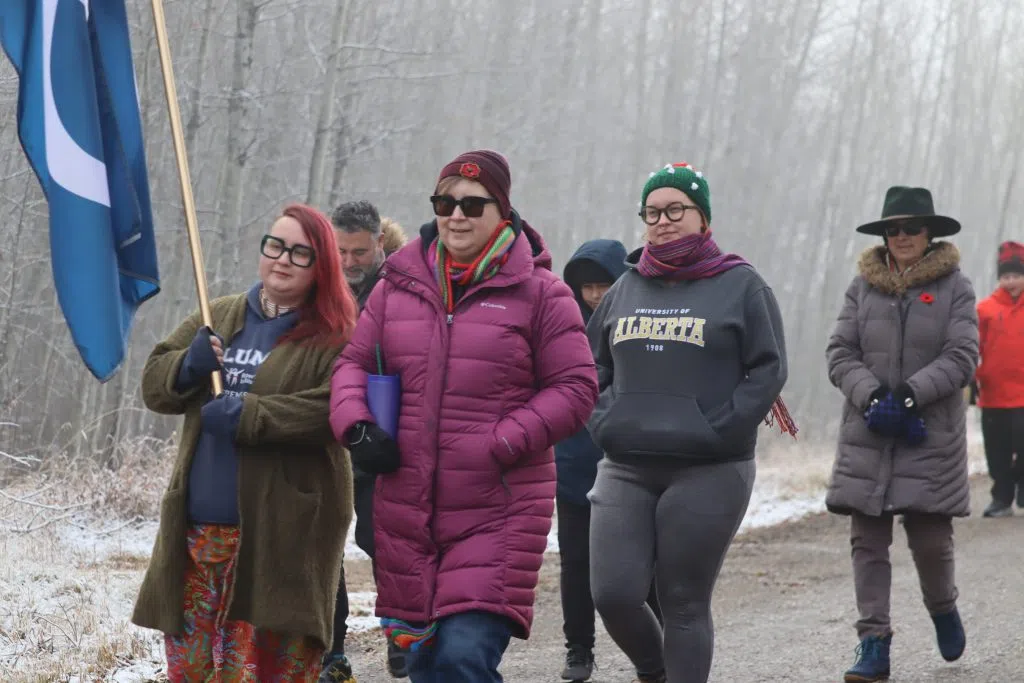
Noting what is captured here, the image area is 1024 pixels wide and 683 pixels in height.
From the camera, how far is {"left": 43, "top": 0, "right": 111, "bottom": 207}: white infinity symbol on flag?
5.00 meters

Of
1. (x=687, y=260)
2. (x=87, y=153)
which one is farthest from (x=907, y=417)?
(x=87, y=153)

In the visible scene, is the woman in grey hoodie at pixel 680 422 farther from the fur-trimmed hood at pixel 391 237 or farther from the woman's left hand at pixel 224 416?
the fur-trimmed hood at pixel 391 237

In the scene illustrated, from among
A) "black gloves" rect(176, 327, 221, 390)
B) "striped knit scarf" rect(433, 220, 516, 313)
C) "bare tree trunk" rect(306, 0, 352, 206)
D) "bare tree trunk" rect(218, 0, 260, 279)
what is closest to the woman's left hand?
"black gloves" rect(176, 327, 221, 390)

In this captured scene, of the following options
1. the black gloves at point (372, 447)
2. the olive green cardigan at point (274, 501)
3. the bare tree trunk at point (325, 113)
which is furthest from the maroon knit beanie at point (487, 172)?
the bare tree trunk at point (325, 113)

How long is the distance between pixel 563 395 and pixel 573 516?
2563mm

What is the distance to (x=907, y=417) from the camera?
22.4ft

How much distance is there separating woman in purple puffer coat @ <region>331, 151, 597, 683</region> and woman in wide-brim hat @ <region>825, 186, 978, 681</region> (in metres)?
2.71

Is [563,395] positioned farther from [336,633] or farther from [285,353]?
[336,633]

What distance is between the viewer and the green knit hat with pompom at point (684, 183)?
5.56 meters

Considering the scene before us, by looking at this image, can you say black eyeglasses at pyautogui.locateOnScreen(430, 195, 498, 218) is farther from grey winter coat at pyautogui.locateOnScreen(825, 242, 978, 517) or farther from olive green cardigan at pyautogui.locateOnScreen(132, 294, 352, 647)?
grey winter coat at pyautogui.locateOnScreen(825, 242, 978, 517)

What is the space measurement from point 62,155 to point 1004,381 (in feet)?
34.5

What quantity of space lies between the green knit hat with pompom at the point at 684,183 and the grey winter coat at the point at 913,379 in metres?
1.81

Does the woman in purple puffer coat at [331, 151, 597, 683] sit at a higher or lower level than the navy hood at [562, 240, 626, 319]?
lower

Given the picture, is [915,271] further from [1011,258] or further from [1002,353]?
[1002,353]
